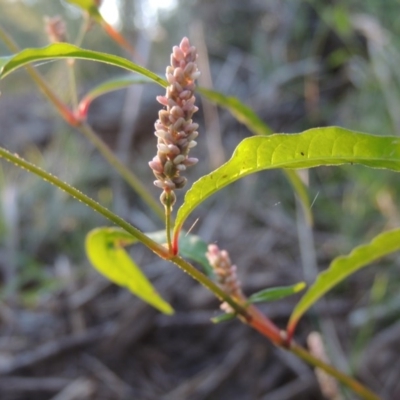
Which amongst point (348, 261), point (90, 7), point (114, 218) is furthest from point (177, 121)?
point (90, 7)

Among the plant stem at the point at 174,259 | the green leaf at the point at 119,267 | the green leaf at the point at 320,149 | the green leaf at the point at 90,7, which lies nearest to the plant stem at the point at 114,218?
the plant stem at the point at 174,259

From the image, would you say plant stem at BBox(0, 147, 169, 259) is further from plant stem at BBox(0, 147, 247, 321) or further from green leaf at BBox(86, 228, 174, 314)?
green leaf at BBox(86, 228, 174, 314)

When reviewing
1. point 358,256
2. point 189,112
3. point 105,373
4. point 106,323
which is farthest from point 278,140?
point 106,323

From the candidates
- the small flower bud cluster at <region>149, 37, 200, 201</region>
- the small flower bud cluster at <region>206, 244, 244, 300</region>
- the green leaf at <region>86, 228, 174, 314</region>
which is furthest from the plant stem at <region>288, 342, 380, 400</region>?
the small flower bud cluster at <region>149, 37, 200, 201</region>

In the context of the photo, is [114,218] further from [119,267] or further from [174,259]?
[119,267]

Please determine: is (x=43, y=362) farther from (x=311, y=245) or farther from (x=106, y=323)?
(x=311, y=245)

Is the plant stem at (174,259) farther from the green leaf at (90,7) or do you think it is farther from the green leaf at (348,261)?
the green leaf at (90,7)
